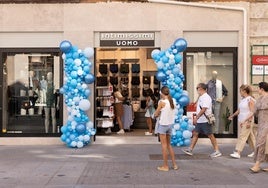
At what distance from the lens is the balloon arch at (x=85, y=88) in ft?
43.5

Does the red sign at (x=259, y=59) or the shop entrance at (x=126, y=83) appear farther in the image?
the shop entrance at (x=126, y=83)

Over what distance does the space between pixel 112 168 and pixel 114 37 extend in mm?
4847

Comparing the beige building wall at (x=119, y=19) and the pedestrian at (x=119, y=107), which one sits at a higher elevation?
the beige building wall at (x=119, y=19)

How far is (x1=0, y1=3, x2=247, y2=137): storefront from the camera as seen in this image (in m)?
14.1

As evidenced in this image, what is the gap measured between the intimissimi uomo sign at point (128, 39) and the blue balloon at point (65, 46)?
4.04ft

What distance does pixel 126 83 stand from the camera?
679 inches

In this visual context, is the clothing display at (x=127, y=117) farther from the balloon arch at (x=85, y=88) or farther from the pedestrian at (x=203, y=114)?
the pedestrian at (x=203, y=114)

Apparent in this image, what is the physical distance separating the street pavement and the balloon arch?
0.42m

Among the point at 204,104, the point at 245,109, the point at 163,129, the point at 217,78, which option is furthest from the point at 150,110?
the point at 163,129

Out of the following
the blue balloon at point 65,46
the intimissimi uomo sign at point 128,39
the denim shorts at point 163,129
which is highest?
the intimissimi uomo sign at point 128,39

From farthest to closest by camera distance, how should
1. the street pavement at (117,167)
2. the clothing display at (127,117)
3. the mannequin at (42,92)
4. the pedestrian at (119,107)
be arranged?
the clothing display at (127,117) < the pedestrian at (119,107) < the mannequin at (42,92) < the street pavement at (117,167)

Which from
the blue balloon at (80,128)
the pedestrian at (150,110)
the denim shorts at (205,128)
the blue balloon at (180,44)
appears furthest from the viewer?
the pedestrian at (150,110)

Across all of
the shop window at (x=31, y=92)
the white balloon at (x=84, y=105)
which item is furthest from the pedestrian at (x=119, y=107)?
the white balloon at (x=84, y=105)

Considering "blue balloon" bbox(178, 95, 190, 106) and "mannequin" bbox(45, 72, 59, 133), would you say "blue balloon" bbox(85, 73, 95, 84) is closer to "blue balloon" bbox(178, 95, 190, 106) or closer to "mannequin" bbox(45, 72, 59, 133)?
"mannequin" bbox(45, 72, 59, 133)
